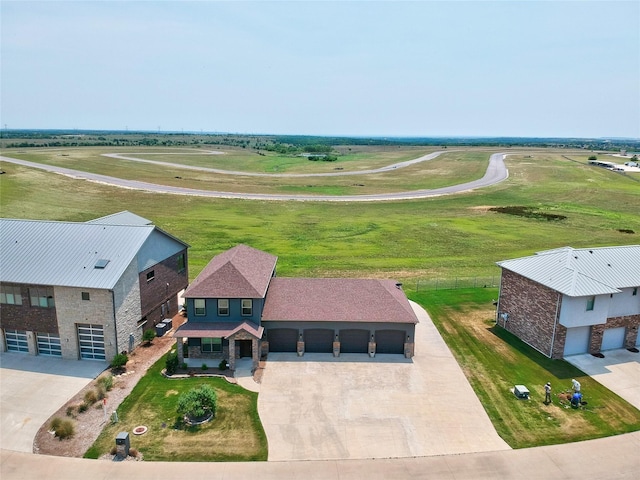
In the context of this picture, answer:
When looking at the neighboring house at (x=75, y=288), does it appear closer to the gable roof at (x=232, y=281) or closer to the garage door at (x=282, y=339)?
the gable roof at (x=232, y=281)

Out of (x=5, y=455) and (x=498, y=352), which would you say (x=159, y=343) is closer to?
(x=5, y=455)

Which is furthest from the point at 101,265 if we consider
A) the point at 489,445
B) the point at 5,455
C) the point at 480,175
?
the point at 480,175

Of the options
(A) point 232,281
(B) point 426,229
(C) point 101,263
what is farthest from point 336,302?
(B) point 426,229

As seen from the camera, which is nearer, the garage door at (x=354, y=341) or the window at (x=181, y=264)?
the garage door at (x=354, y=341)

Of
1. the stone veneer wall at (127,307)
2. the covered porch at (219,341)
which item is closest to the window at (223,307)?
the covered porch at (219,341)

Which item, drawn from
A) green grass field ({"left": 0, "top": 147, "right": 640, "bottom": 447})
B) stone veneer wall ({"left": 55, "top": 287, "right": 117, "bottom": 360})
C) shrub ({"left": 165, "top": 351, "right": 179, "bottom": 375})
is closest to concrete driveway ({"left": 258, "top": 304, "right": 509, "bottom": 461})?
green grass field ({"left": 0, "top": 147, "right": 640, "bottom": 447})

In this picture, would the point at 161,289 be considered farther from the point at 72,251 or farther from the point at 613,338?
the point at 613,338
